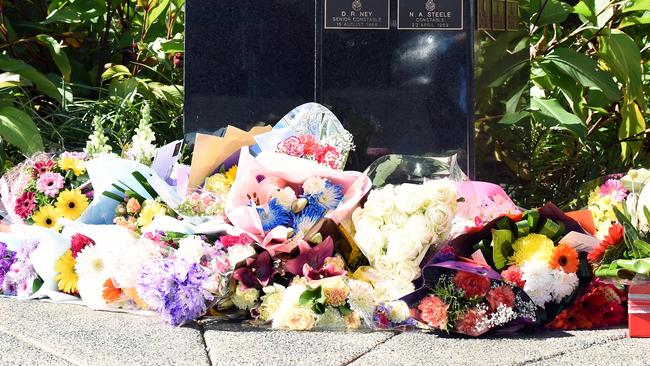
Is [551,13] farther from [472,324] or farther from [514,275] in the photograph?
[472,324]

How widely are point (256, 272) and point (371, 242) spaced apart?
1.48ft

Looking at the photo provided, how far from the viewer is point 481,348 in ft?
9.83

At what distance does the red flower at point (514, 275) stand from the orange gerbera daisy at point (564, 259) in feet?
0.38

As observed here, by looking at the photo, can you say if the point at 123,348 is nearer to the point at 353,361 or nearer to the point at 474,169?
the point at 353,361

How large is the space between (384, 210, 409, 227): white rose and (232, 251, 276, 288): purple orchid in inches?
18.4

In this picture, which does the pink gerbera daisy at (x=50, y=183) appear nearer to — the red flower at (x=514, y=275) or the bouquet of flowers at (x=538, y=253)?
the bouquet of flowers at (x=538, y=253)

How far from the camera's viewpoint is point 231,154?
13.1ft

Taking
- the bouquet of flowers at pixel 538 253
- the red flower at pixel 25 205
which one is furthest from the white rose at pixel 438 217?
the red flower at pixel 25 205

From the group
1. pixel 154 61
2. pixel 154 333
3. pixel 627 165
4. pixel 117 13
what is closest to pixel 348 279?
pixel 154 333

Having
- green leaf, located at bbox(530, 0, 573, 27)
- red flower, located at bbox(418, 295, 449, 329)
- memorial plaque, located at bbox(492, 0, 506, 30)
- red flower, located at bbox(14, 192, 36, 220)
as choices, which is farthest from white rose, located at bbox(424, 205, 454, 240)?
green leaf, located at bbox(530, 0, 573, 27)

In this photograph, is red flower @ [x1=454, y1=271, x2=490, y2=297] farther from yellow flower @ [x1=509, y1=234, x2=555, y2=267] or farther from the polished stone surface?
the polished stone surface

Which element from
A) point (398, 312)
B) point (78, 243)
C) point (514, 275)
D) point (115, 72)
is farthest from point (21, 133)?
point (514, 275)

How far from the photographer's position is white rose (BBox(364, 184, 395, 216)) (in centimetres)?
336

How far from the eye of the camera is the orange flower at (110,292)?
3.54 m
